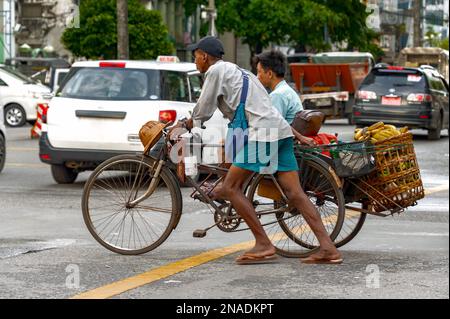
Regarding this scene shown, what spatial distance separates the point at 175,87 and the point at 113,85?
851mm

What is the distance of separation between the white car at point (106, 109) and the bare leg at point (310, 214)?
6.35m

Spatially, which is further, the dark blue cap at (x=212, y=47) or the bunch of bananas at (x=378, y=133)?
the bunch of bananas at (x=378, y=133)

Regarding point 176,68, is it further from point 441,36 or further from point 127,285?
point 441,36

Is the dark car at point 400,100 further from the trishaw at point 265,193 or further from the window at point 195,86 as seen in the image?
the trishaw at point 265,193

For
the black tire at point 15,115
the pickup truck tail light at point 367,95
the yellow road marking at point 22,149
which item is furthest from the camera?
the black tire at point 15,115

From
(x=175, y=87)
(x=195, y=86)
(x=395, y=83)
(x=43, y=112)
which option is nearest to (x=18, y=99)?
(x=395, y=83)

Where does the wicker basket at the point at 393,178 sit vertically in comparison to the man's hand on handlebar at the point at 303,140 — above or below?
below

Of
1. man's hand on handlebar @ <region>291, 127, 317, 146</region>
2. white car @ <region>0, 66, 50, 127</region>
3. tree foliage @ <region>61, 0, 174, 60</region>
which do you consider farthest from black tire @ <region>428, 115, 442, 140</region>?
man's hand on handlebar @ <region>291, 127, 317, 146</region>

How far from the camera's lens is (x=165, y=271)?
8.68 metres

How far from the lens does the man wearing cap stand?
29.0 feet

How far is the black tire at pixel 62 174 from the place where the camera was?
16.6m
